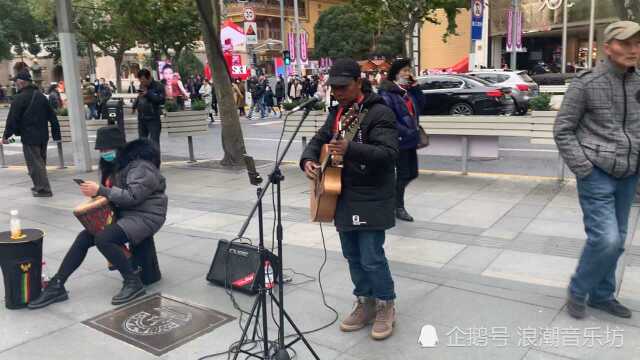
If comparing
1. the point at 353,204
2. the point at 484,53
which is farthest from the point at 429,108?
the point at 484,53

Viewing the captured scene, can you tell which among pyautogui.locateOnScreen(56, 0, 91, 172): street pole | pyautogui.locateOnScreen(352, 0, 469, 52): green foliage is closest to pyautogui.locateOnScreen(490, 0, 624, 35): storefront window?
pyautogui.locateOnScreen(352, 0, 469, 52): green foliage

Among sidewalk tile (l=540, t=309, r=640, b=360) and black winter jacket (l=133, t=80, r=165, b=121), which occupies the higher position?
black winter jacket (l=133, t=80, r=165, b=121)

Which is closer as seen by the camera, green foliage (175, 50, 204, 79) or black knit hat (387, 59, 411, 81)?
black knit hat (387, 59, 411, 81)

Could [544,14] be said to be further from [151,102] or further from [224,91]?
[151,102]

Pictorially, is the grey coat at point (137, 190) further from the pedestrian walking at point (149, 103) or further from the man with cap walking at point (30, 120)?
the pedestrian walking at point (149, 103)

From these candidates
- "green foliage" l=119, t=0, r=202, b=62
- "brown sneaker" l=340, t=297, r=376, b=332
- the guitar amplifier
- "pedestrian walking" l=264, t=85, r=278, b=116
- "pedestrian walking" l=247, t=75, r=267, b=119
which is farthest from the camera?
"green foliage" l=119, t=0, r=202, b=62

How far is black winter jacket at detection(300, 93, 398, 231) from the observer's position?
3.64 m

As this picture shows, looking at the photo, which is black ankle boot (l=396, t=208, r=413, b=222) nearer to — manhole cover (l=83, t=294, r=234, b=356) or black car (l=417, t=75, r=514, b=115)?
manhole cover (l=83, t=294, r=234, b=356)

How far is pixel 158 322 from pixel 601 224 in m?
3.21

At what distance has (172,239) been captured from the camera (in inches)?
261

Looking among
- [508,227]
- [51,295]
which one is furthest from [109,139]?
[508,227]

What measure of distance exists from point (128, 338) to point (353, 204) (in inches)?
74.6

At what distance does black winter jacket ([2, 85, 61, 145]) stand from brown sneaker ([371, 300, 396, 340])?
7066mm

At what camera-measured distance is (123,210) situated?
4961 millimetres
